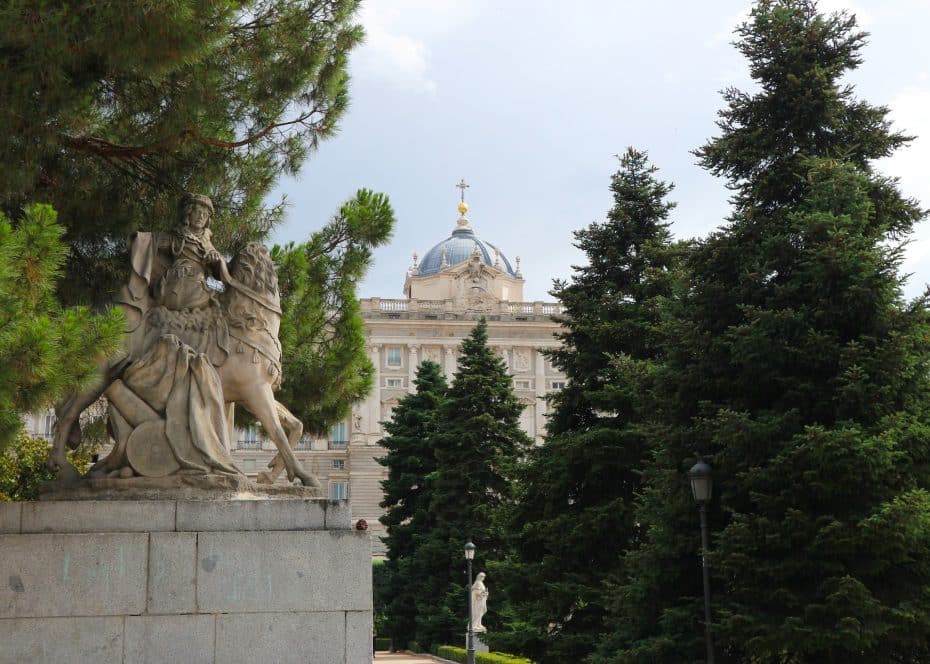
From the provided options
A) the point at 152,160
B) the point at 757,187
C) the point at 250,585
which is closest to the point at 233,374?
the point at 250,585

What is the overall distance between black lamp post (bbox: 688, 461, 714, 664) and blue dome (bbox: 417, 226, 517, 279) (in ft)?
241

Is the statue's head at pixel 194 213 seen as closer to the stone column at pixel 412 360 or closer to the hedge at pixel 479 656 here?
the hedge at pixel 479 656

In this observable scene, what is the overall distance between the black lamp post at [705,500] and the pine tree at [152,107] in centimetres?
500

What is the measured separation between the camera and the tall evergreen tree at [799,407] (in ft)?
37.1

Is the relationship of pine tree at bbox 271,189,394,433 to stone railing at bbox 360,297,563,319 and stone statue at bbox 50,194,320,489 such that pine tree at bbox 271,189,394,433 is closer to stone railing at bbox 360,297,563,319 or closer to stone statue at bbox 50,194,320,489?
stone statue at bbox 50,194,320,489

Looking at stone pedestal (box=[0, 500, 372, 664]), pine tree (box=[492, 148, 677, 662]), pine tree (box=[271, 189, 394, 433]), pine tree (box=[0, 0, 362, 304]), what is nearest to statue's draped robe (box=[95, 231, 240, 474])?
stone pedestal (box=[0, 500, 372, 664])

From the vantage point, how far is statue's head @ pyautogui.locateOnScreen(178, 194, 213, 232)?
8172 mm

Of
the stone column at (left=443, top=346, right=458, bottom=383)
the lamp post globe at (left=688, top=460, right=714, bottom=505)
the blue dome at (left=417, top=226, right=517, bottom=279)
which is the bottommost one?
the lamp post globe at (left=688, top=460, right=714, bottom=505)

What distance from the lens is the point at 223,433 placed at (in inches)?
304

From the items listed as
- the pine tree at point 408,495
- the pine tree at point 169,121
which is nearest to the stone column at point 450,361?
the pine tree at point 408,495

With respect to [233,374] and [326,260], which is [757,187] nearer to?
[326,260]

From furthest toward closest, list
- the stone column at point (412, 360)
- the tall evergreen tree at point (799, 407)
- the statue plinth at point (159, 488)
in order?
1. the stone column at point (412, 360)
2. the tall evergreen tree at point (799, 407)
3. the statue plinth at point (159, 488)

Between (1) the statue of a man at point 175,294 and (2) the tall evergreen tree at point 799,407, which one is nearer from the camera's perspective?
(1) the statue of a man at point 175,294

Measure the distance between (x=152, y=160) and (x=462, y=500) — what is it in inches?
838
